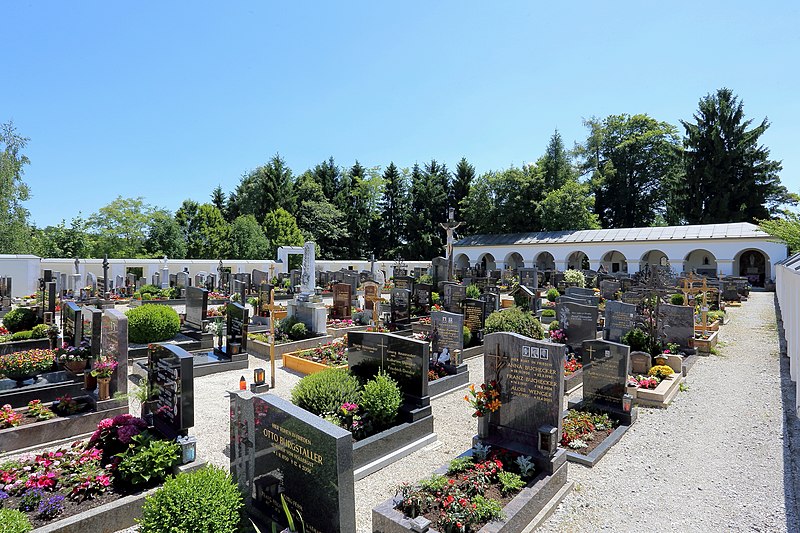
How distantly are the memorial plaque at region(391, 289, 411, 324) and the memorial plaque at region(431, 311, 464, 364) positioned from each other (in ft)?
13.1

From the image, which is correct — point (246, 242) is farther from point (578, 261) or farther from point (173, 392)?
point (173, 392)

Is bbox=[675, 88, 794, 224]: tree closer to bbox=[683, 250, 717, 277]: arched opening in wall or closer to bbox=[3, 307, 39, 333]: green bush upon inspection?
bbox=[683, 250, 717, 277]: arched opening in wall

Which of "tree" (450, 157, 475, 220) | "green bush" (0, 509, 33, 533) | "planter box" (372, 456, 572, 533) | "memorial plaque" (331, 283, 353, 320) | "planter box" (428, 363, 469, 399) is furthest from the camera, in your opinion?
"tree" (450, 157, 475, 220)

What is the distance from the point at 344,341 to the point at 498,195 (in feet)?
137

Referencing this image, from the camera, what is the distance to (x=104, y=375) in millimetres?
6676

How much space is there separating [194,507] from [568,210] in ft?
151

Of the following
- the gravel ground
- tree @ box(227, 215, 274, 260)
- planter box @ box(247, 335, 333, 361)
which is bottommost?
the gravel ground

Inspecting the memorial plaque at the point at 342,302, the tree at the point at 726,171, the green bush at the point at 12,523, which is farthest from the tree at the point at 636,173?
the green bush at the point at 12,523

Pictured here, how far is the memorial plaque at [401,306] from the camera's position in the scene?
14023 millimetres

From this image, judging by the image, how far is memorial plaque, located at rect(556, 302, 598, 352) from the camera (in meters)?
11.0

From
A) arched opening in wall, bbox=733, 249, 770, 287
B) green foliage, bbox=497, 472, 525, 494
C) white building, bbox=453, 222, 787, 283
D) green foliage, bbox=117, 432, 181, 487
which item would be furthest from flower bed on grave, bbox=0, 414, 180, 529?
arched opening in wall, bbox=733, 249, 770, 287

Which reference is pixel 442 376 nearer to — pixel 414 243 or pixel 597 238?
pixel 597 238

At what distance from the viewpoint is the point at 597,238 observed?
40125 mm

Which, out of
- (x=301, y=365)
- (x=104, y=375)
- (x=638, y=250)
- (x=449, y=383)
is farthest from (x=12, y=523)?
(x=638, y=250)
